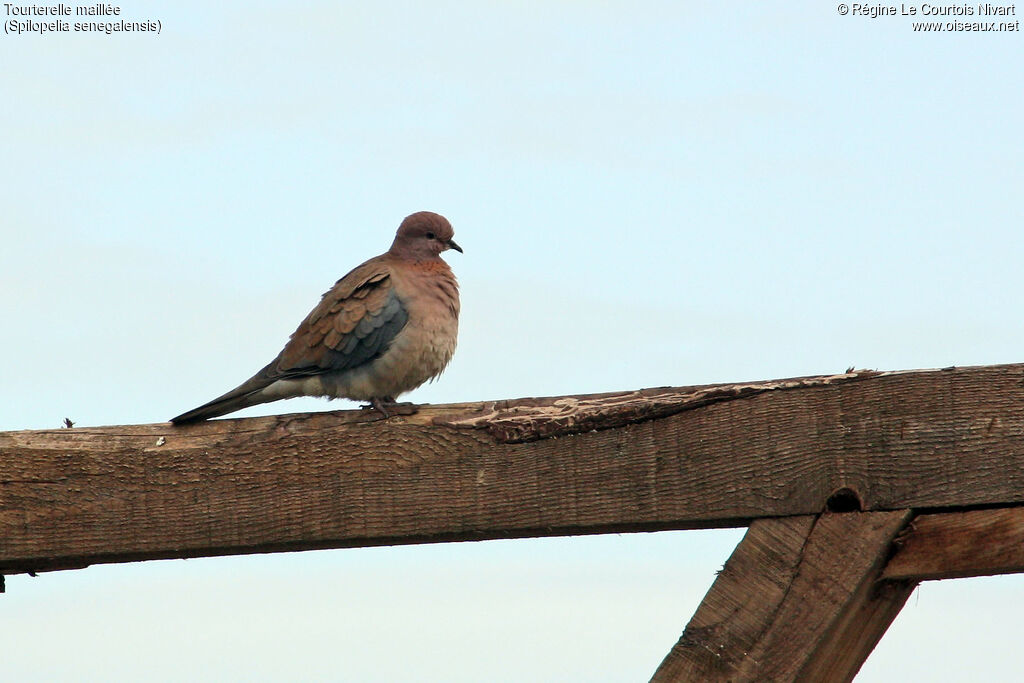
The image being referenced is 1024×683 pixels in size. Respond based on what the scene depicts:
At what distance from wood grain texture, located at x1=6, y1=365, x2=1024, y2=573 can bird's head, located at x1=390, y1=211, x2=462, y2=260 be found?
9.94 ft

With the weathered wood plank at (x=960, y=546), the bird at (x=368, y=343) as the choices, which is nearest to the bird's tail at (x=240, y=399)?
the bird at (x=368, y=343)

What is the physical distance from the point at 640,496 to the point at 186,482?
99 cm

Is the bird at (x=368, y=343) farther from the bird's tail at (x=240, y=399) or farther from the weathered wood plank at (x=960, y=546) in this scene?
the weathered wood plank at (x=960, y=546)

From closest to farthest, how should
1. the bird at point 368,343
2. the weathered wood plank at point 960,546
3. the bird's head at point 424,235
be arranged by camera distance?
1. the weathered wood plank at point 960,546
2. the bird at point 368,343
3. the bird's head at point 424,235

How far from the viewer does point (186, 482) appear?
2662mm

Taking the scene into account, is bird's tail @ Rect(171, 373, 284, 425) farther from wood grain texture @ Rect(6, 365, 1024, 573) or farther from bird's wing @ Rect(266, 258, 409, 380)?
wood grain texture @ Rect(6, 365, 1024, 573)

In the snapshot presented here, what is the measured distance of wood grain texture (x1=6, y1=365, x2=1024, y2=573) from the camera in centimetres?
223

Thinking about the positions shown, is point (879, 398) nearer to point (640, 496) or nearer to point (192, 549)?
point (640, 496)

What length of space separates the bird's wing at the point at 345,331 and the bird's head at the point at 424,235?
882 mm

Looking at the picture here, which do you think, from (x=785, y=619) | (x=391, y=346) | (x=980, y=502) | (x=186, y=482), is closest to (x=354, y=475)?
(x=186, y=482)

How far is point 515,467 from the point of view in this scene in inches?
97.0

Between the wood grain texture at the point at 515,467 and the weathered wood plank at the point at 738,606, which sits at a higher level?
the wood grain texture at the point at 515,467

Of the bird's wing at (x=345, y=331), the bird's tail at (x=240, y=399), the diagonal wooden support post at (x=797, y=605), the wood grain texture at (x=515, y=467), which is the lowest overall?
the diagonal wooden support post at (x=797, y=605)

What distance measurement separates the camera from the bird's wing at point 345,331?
4594 millimetres
